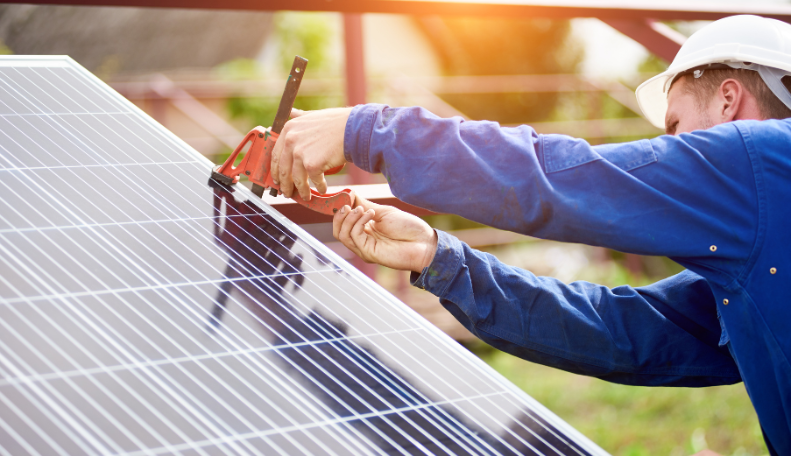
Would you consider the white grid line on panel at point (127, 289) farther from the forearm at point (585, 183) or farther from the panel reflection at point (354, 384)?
the forearm at point (585, 183)

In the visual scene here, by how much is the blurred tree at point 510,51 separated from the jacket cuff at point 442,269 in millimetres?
14362

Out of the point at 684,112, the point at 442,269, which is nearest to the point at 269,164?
the point at 442,269

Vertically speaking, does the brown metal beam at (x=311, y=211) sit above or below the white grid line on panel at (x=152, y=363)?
below

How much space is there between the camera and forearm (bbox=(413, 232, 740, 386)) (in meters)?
2.14

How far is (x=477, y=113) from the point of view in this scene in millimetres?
15867

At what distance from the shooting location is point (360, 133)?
173 cm

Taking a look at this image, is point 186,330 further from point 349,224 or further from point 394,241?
point 394,241

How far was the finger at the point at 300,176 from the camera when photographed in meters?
1.83

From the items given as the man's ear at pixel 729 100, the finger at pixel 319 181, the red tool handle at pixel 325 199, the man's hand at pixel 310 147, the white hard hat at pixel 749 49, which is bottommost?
the red tool handle at pixel 325 199

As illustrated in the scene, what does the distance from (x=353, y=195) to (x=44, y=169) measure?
2.65ft

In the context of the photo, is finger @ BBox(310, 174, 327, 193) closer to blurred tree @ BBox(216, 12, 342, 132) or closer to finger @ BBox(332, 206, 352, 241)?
finger @ BBox(332, 206, 352, 241)

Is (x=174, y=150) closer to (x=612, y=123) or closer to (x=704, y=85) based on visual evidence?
(x=704, y=85)

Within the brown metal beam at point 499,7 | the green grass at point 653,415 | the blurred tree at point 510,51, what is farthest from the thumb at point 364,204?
the blurred tree at point 510,51

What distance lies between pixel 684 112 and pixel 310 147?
1.16 meters
